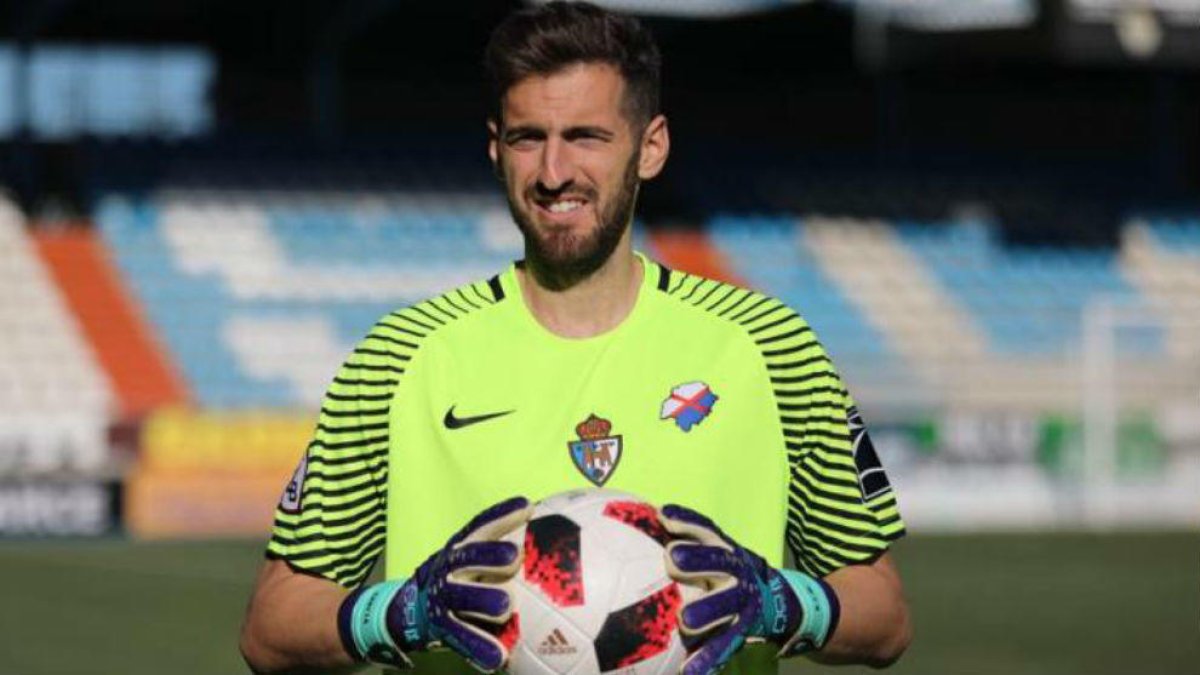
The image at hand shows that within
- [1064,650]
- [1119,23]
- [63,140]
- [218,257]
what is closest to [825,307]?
[1119,23]

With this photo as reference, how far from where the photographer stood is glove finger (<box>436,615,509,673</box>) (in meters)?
3.51

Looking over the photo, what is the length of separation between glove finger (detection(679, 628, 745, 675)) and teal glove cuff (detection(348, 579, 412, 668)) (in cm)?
52

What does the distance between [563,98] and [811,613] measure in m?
0.97

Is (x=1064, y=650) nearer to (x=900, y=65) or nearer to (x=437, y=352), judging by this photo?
(x=437, y=352)

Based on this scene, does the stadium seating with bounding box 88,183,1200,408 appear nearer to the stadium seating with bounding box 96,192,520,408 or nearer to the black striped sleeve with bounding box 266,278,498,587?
the stadium seating with bounding box 96,192,520,408

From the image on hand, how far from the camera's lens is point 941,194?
32.5 metres

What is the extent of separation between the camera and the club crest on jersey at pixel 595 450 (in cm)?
394

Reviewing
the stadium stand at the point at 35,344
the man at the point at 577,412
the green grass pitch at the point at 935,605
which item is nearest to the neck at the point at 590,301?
the man at the point at 577,412

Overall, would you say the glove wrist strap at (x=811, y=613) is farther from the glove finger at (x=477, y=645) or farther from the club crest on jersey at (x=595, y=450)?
the glove finger at (x=477, y=645)

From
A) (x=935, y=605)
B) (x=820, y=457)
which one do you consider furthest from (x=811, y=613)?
(x=935, y=605)

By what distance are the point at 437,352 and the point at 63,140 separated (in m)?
26.5

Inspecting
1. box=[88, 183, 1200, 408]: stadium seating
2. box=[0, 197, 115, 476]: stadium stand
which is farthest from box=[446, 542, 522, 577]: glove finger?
box=[88, 183, 1200, 408]: stadium seating

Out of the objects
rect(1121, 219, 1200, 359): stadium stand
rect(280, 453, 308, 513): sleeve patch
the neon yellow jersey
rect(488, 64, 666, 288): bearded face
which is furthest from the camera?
rect(1121, 219, 1200, 359): stadium stand

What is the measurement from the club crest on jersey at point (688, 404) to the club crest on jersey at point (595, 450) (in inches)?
4.4
